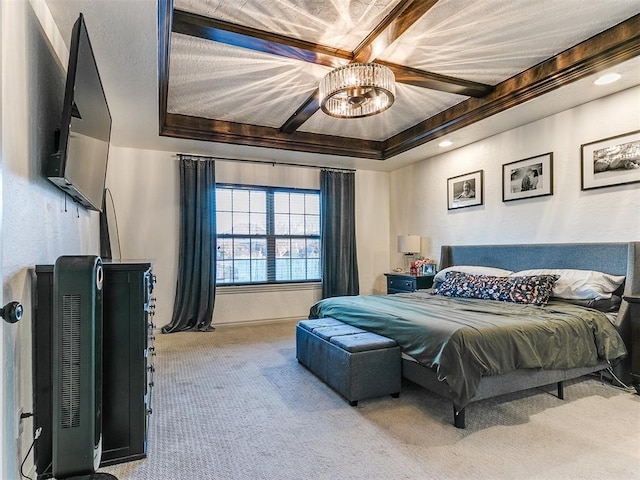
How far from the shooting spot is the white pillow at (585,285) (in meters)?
3.07

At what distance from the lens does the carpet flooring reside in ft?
6.10

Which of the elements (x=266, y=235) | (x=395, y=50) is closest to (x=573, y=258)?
(x=395, y=50)

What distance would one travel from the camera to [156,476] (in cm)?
182

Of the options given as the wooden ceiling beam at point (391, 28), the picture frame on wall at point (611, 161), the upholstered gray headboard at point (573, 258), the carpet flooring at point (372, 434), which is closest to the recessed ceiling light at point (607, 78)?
the picture frame on wall at point (611, 161)

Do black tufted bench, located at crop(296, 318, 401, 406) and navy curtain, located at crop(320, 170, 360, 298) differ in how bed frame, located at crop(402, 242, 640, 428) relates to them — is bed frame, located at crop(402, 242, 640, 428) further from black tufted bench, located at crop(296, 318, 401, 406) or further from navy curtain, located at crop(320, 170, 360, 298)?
navy curtain, located at crop(320, 170, 360, 298)

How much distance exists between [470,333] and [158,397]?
90.4 inches

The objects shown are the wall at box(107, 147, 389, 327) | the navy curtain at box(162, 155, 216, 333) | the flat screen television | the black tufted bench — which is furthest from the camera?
the navy curtain at box(162, 155, 216, 333)

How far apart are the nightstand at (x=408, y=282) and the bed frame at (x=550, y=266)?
652 millimetres

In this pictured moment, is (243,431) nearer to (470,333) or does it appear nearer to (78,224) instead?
(470,333)

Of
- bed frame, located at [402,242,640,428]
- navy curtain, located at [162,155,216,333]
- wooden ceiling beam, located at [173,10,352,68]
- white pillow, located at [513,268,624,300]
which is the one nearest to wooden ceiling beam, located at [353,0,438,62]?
wooden ceiling beam, located at [173,10,352,68]

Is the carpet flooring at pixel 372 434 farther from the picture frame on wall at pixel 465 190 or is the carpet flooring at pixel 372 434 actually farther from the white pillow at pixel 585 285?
the picture frame on wall at pixel 465 190

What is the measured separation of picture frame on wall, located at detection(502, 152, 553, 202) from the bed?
25.0 inches

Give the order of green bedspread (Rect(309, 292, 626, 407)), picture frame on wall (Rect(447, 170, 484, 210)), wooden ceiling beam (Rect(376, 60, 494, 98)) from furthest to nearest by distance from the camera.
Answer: picture frame on wall (Rect(447, 170, 484, 210)) → wooden ceiling beam (Rect(376, 60, 494, 98)) → green bedspread (Rect(309, 292, 626, 407))

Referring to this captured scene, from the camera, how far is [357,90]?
2744mm
